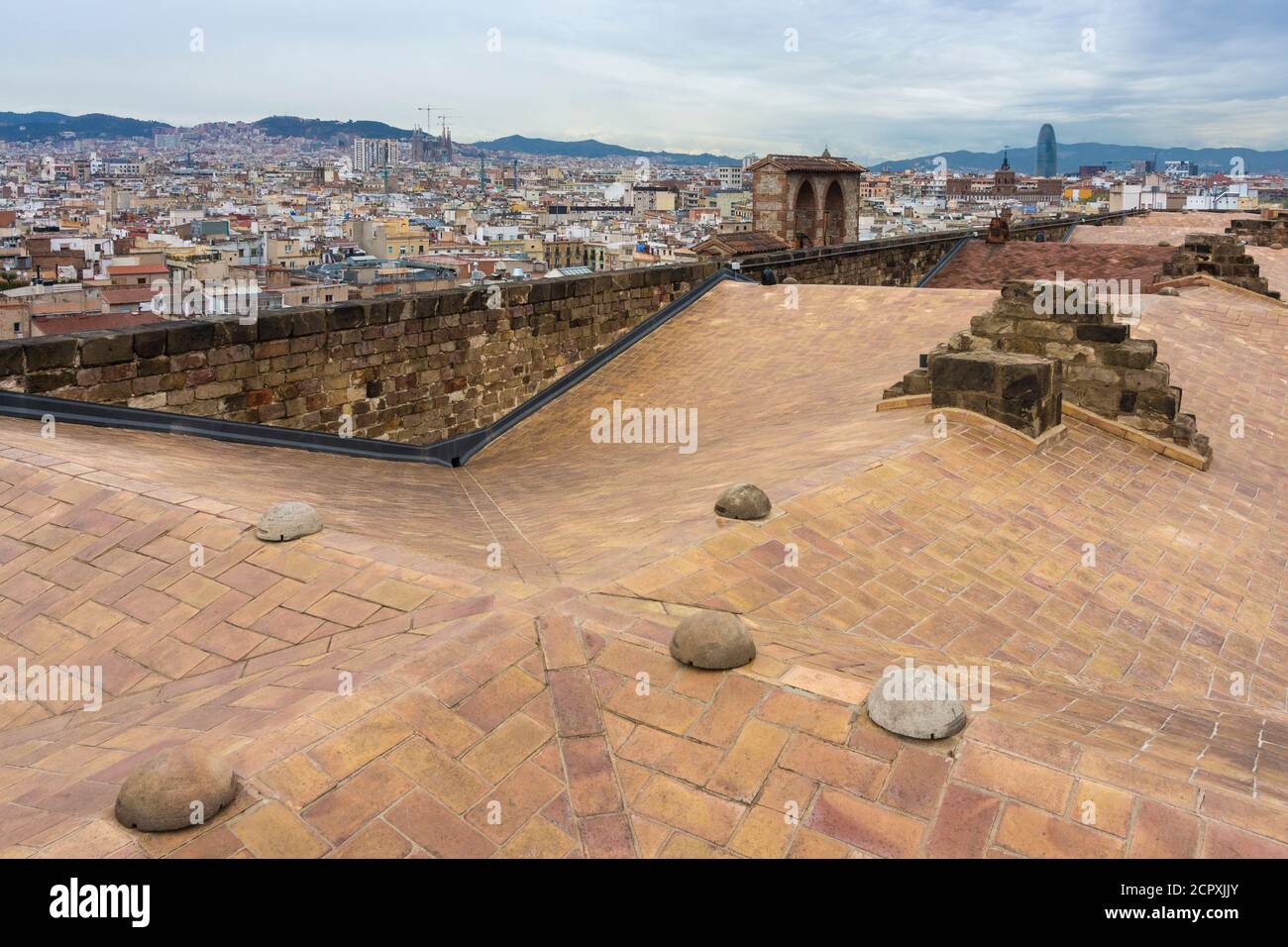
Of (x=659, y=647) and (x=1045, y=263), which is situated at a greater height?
(x=1045, y=263)

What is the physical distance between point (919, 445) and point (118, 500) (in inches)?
199

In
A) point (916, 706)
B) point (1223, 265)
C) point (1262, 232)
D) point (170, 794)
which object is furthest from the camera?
point (1262, 232)

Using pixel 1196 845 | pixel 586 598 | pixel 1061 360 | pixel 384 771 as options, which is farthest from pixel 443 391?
pixel 1196 845

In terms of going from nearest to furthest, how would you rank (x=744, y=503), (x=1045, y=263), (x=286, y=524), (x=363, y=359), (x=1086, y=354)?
(x=286, y=524), (x=744, y=503), (x=1086, y=354), (x=363, y=359), (x=1045, y=263)

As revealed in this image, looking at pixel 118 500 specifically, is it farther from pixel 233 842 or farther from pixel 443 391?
pixel 443 391

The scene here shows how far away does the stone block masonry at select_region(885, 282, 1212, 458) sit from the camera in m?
8.16

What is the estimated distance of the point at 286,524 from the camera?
500 centimetres

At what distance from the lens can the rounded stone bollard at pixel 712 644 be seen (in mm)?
3672

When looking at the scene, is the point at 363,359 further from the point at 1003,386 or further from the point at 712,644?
the point at 712,644

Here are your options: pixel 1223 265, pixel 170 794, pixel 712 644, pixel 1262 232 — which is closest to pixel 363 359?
pixel 712 644

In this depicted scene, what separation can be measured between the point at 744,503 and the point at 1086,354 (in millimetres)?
4687

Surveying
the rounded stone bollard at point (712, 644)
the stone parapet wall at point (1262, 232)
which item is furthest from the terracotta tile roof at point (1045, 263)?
the rounded stone bollard at point (712, 644)

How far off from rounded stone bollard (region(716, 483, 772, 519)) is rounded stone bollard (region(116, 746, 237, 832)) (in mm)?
3142

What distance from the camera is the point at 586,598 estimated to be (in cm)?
426
